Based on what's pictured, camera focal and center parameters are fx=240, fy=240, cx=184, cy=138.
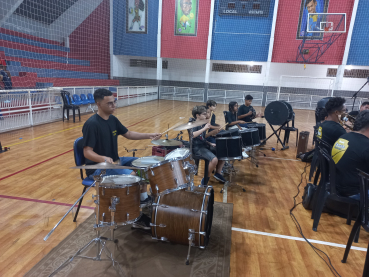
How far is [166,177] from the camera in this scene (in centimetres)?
233

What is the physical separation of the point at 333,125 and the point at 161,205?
2.79 meters

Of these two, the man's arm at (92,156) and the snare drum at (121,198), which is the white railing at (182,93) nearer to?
the man's arm at (92,156)

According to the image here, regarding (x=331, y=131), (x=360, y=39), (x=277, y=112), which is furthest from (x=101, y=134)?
(x=360, y=39)

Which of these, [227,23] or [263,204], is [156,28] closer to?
[227,23]

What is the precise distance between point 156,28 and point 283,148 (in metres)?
12.8

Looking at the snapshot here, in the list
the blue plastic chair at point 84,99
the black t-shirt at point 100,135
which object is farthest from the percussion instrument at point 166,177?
the blue plastic chair at point 84,99

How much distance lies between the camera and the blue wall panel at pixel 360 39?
1371 centimetres

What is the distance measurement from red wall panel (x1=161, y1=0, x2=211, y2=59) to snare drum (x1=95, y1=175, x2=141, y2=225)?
600 inches

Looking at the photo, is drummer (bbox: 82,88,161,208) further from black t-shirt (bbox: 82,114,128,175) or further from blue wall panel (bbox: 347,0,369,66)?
blue wall panel (bbox: 347,0,369,66)

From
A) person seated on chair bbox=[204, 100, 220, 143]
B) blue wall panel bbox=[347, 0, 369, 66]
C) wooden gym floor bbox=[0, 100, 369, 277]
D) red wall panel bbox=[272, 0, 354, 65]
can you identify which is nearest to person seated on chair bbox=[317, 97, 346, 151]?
wooden gym floor bbox=[0, 100, 369, 277]

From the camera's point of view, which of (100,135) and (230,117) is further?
(230,117)

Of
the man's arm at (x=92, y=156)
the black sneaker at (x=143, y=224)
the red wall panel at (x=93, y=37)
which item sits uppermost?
the red wall panel at (x=93, y=37)

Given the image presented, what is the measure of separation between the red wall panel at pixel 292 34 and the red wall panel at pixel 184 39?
4489 mm

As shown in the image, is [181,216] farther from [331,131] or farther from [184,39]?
[184,39]
